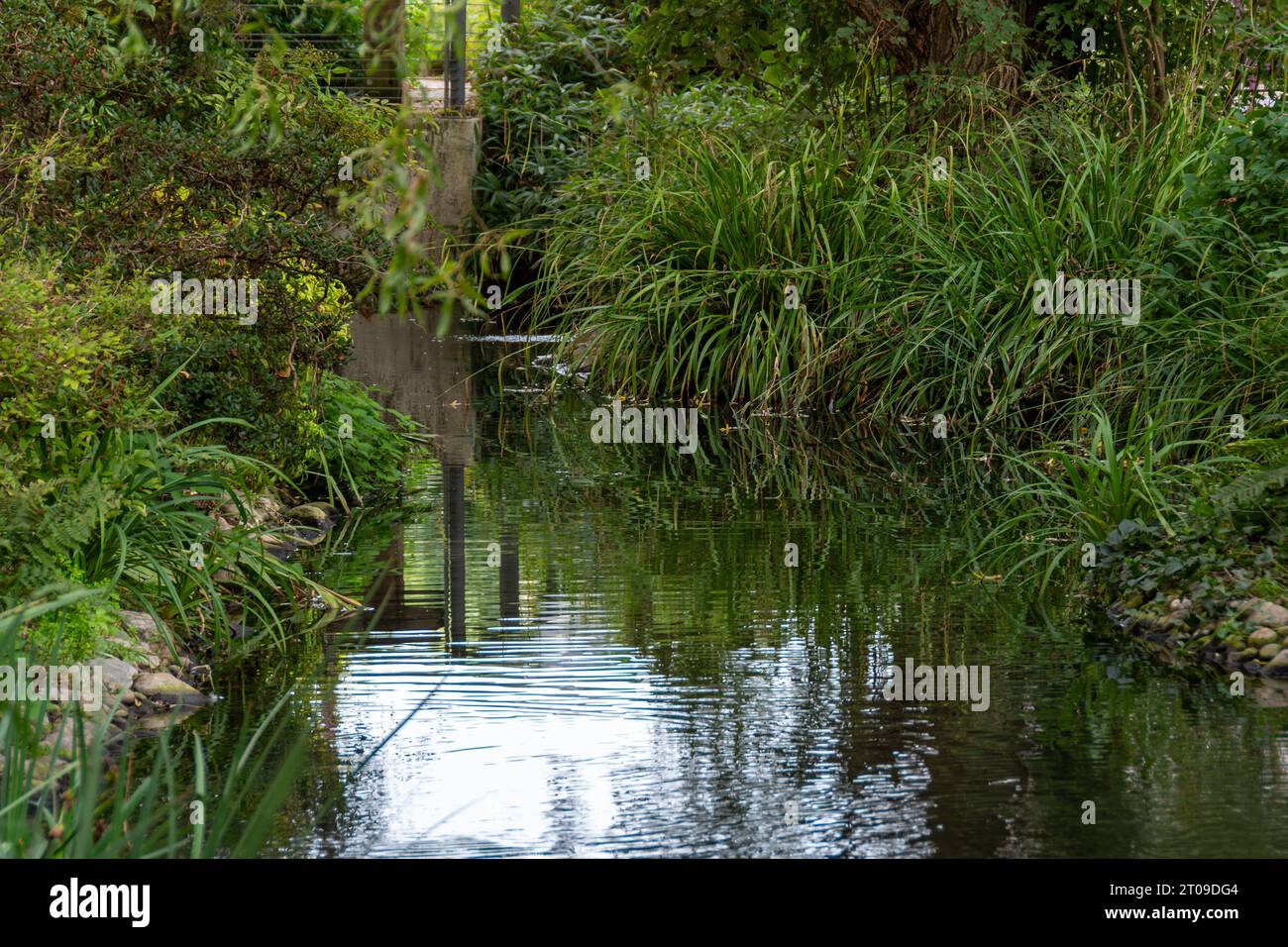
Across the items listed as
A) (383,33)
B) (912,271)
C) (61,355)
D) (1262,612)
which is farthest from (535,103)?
(383,33)

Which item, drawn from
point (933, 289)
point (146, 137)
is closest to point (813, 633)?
point (146, 137)

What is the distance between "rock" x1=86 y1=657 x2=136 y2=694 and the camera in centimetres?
568

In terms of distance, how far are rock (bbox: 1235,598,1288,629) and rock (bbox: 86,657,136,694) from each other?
4012 millimetres

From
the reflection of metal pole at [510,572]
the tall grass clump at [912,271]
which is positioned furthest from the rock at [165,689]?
the tall grass clump at [912,271]

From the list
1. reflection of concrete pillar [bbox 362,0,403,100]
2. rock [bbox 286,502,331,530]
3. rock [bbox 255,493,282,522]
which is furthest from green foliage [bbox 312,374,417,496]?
reflection of concrete pillar [bbox 362,0,403,100]

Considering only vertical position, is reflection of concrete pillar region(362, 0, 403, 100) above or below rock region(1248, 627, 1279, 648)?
above

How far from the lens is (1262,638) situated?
627 cm

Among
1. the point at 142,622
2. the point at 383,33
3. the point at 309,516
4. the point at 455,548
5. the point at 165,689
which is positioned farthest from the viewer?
the point at 309,516

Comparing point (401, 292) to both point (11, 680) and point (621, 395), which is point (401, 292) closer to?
point (11, 680)

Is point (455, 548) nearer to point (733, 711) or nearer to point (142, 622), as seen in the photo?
point (142, 622)

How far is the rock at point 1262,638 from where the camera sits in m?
6.25

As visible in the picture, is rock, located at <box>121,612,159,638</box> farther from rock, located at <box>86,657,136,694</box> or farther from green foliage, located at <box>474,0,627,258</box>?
green foliage, located at <box>474,0,627,258</box>

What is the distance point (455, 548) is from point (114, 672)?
107 inches
